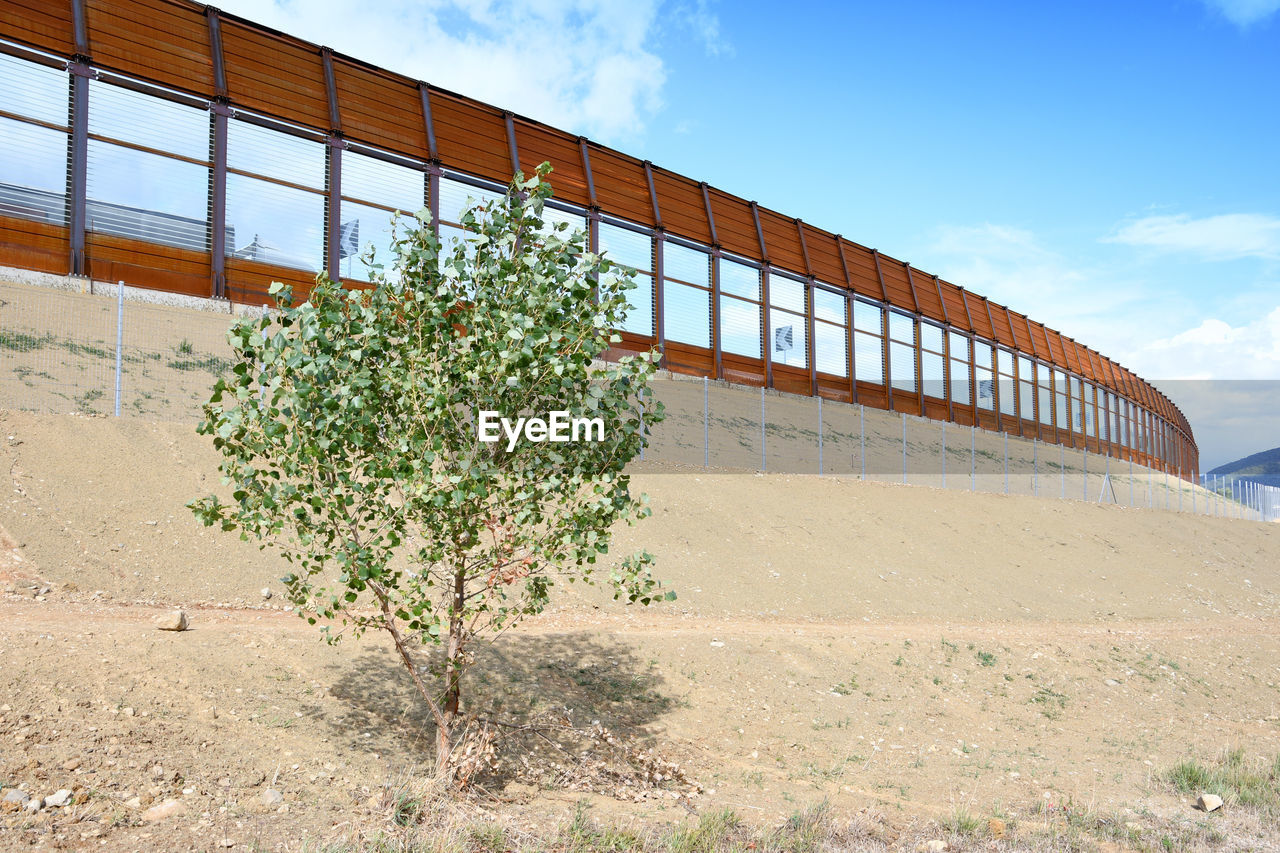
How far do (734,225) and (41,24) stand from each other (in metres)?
20.9

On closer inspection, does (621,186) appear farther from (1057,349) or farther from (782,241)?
(1057,349)

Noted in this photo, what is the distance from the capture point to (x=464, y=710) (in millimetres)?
9609

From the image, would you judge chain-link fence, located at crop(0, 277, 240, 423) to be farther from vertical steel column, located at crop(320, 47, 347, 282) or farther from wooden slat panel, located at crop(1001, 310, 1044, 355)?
wooden slat panel, located at crop(1001, 310, 1044, 355)

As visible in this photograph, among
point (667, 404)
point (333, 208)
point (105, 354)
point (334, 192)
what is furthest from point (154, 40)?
point (667, 404)

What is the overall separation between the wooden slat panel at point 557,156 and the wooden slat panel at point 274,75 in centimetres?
572

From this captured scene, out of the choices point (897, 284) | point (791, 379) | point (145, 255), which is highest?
point (897, 284)

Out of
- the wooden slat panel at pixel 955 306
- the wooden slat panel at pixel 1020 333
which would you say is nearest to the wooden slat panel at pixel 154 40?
the wooden slat panel at pixel 955 306

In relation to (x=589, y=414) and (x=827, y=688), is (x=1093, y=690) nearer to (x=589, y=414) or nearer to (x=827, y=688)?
(x=827, y=688)

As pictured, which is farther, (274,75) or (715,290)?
(715,290)

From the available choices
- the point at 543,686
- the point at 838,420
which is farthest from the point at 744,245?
the point at 543,686

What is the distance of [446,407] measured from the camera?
698 centimetres

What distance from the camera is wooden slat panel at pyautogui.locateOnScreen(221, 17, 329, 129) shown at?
2095 cm

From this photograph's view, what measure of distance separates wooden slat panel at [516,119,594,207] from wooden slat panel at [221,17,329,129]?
5716mm

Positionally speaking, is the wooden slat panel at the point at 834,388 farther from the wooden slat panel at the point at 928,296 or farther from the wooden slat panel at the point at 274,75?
the wooden slat panel at the point at 274,75
